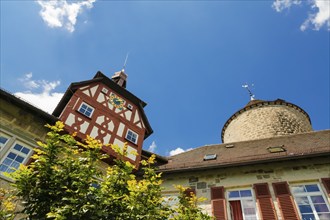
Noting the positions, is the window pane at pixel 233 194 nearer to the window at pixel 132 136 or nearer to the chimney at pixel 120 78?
the window at pixel 132 136

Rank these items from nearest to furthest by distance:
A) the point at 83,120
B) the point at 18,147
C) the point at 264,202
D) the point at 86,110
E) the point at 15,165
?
the point at 264,202
the point at 15,165
the point at 18,147
the point at 83,120
the point at 86,110

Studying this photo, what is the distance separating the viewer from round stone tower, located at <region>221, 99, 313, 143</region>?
17.4 meters

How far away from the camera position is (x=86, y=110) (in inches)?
475

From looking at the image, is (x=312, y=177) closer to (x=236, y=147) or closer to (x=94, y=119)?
(x=236, y=147)

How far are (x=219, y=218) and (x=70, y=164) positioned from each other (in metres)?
5.52

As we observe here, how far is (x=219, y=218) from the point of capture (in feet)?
27.0

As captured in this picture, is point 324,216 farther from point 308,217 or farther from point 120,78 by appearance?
point 120,78

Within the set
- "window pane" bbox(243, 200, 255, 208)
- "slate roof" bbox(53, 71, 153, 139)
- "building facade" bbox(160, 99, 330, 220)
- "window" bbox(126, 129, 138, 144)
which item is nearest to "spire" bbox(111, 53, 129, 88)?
"slate roof" bbox(53, 71, 153, 139)

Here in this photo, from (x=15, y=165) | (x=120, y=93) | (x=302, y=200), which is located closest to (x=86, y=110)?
(x=120, y=93)

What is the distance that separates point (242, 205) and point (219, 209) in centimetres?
82

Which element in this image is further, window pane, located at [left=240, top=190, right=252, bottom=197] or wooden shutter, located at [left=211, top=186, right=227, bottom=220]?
window pane, located at [left=240, top=190, right=252, bottom=197]

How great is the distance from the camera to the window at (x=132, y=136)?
12755 mm

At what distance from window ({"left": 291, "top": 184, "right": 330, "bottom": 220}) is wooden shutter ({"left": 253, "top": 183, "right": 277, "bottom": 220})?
0.81 meters

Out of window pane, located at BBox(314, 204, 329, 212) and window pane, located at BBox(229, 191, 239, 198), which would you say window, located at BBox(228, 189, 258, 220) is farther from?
window pane, located at BBox(314, 204, 329, 212)
